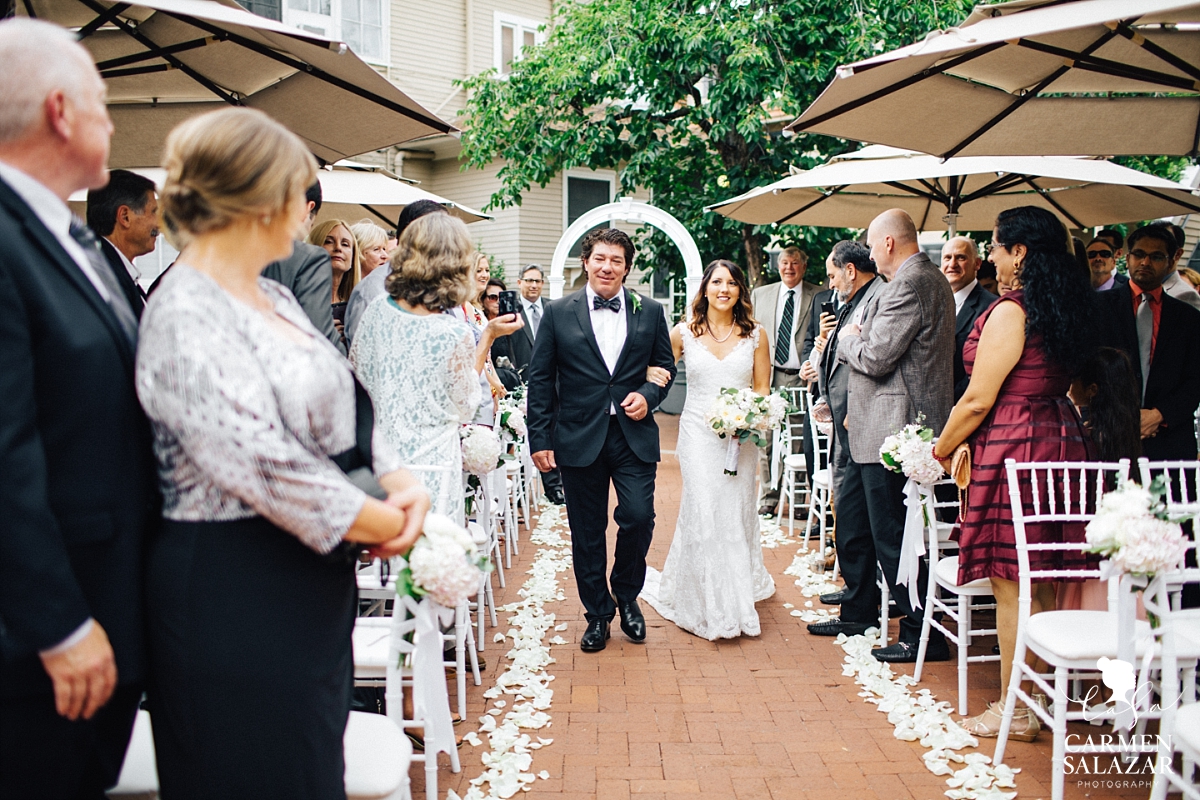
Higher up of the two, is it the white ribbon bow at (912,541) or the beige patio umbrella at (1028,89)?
the beige patio umbrella at (1028,89)

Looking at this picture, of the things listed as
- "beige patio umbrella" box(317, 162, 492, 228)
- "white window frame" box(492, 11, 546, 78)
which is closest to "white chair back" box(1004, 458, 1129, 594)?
"beige patio umbrella" box(317, 162, 492, 228)

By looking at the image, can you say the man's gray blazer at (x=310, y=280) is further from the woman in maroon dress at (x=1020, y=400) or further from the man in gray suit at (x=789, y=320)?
→ the man in gray suit at (x=789, y=320)

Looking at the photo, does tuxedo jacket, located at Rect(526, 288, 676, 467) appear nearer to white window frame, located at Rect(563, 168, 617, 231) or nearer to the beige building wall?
the beige building wall

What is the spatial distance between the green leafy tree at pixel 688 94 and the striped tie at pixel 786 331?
9.15ft

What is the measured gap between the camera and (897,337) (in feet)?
15.3

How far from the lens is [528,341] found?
9516mm

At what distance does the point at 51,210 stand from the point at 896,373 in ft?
13.6

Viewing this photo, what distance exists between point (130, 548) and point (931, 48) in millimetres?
3064

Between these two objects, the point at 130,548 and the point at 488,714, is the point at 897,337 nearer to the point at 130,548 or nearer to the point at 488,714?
the point at 488,714

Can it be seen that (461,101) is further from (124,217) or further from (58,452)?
(58,452)

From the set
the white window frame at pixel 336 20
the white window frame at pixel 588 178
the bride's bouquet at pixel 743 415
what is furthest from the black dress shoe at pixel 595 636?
the white window frame at pixel 588 178

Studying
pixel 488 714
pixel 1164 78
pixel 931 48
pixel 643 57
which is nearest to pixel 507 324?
pixel 488 714

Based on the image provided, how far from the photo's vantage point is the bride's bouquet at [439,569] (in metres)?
2.37

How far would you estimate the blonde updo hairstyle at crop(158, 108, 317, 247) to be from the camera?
171cm
